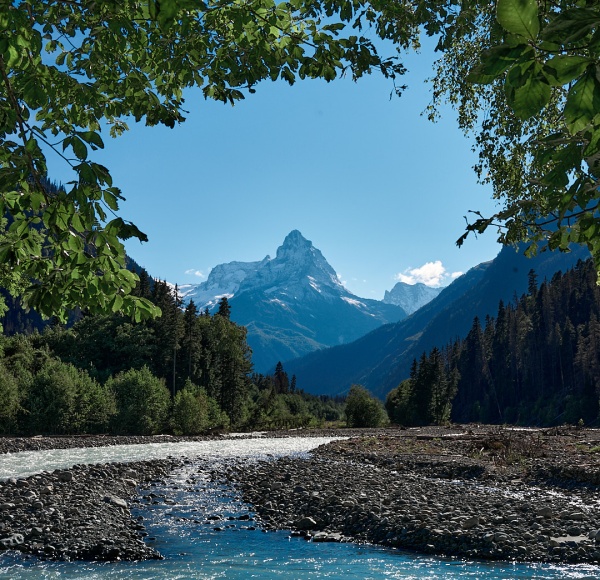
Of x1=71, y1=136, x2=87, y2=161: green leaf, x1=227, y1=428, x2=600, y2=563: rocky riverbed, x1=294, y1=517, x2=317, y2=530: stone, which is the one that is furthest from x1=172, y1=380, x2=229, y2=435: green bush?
x1=71, y1=136, x2=87, y2=161: green leaf

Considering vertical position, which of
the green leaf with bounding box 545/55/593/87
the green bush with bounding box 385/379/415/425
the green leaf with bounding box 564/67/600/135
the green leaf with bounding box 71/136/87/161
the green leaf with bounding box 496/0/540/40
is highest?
the green leaf with bounding box 71/136/87/161

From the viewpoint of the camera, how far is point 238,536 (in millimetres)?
13383

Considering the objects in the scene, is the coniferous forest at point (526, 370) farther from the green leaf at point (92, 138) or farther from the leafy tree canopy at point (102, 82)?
the green leaf at point (92, 138)

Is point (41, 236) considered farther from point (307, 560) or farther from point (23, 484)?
point (23, 484)

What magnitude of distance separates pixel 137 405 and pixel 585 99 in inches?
2486

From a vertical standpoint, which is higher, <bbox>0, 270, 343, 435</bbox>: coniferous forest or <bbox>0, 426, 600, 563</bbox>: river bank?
<bbox>0, 270, 343, 435</bbox>: coniferous forest

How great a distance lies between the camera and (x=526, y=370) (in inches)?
5098

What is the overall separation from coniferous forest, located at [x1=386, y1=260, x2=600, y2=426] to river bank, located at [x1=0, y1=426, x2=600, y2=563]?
273ft

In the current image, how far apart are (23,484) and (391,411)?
326ft

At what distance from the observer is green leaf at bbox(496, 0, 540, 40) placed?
205 centimetres

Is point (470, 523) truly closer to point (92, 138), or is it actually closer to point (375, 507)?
point (375, 507)

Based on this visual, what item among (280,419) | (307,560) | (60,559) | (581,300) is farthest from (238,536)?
(581,300)

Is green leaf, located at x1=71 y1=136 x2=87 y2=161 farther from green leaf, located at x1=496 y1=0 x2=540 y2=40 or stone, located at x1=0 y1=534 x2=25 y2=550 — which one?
stone, located at x1=0 y1=534 x2=25 y2=550

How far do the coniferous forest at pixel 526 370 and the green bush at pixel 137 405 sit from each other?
57641mm
